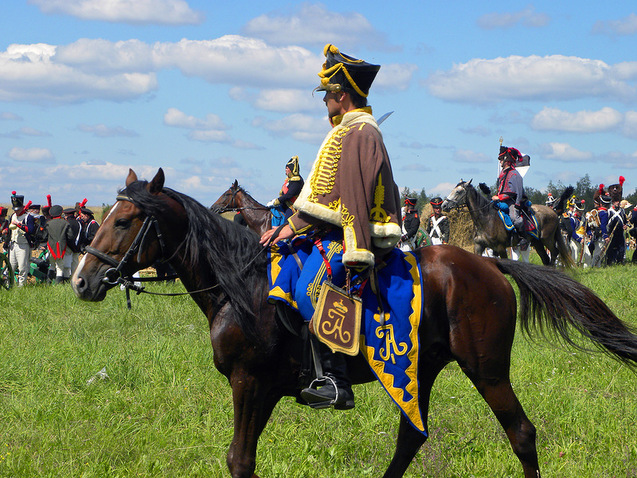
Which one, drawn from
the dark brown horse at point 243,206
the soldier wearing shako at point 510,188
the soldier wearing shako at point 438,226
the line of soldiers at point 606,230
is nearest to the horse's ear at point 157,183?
the dark brown horse at point 243,206

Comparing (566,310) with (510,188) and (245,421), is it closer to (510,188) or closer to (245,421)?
(245,421)

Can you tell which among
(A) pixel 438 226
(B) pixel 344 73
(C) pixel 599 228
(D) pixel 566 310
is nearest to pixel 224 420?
(D) pixel 566 310

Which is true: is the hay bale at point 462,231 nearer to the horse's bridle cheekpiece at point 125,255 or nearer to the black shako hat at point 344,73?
the black shako hat at point 344,73

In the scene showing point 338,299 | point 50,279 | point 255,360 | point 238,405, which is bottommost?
point 50,279

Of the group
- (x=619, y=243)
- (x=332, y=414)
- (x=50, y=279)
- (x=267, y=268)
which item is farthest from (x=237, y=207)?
(x=619, y=243)

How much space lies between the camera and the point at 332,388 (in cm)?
427

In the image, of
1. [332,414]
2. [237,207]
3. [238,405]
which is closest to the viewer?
[238,405]

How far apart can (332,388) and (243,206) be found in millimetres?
Result: 12757

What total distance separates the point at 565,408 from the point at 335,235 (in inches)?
123

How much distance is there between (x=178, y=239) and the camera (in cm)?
434

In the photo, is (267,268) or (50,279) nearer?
(267,268)

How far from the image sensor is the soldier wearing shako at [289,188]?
1476 cm

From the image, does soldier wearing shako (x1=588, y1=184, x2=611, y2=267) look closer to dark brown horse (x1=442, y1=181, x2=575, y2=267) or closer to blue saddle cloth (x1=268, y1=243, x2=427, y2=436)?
dark brown horse (x1=442, y1=181, x2=575, y2=267)

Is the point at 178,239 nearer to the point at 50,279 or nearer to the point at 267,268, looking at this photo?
the point at 267,268
